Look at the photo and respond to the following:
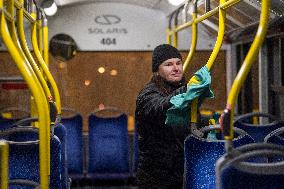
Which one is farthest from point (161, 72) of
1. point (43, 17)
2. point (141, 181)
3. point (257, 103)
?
point (257, 103)

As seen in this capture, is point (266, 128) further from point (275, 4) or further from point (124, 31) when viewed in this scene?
point (124, 31)

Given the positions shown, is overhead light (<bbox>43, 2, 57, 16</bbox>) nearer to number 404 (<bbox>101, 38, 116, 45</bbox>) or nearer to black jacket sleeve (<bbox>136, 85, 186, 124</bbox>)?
number 404 (<bbox>101, 38, 116, 45</bbox>)

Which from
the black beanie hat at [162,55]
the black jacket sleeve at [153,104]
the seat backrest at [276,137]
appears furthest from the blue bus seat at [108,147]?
the black jacket sleeve at [153,104]

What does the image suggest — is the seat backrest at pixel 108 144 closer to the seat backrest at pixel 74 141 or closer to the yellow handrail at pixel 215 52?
the seat backrest at pixel 74 141

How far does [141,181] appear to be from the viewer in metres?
3.38

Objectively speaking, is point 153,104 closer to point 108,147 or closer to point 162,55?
point 162,55

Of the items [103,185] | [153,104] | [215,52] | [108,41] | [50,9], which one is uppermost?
[50,9]

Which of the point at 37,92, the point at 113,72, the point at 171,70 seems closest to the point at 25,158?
the point at 37,92

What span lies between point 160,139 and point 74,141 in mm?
3651

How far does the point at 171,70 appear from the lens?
3.33 metres

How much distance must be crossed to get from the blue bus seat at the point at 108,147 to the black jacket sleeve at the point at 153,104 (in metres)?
3.54

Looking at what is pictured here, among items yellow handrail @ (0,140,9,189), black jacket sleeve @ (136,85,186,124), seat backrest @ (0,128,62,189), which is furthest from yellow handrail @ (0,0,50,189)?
yellow handrail @ (0,140,9,189)

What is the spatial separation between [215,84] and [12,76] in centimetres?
314

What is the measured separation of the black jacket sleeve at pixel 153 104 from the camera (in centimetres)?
288
